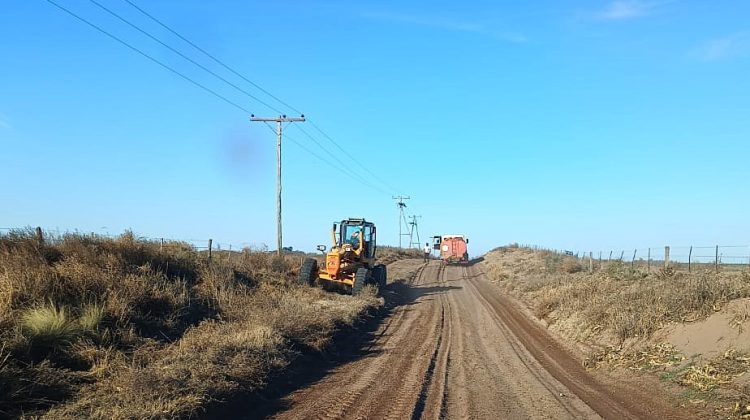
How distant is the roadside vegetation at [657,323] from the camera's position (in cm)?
950

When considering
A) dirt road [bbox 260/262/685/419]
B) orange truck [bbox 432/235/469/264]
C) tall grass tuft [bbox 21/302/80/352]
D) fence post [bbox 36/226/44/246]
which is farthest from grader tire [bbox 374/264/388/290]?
orange truck [bbox 432/235/469/264]

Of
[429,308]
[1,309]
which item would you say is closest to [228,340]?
[1,309]

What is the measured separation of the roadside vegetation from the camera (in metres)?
9.50

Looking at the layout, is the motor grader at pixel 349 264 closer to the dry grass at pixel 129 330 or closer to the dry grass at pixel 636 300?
the dry grass at pixel 129 330

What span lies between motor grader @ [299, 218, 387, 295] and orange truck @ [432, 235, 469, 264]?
3006 centimetres

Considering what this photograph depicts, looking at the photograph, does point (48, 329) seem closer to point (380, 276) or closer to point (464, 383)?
point (464, 383)

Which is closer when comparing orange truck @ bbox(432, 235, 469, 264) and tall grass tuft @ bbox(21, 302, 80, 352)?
tall grass tuft @ bbox(21, 302, 80, 352)

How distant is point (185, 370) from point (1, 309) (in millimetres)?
3427

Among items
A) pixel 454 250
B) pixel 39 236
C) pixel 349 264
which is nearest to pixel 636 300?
pixel 349 264

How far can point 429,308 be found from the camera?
23.3 meters

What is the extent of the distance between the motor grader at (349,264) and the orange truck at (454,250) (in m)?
30.1

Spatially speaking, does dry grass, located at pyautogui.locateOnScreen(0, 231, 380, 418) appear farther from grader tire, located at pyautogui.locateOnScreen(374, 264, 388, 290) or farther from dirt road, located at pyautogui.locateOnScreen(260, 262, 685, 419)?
grader tire, located at pyautogui.locateOnScreen(374, 264, 388, 290)

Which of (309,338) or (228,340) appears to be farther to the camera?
(309,338)

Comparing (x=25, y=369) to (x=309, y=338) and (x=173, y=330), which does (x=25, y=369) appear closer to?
(x=173, y=330)
